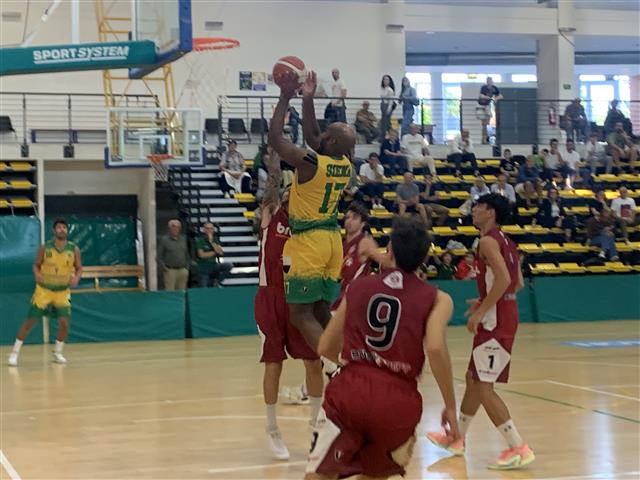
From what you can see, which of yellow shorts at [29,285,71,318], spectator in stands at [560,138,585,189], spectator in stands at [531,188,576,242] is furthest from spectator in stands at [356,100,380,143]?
yellow shorts at [29,285,71,318]

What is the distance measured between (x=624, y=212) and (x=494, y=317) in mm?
16820

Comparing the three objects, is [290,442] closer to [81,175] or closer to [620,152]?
[81,175]

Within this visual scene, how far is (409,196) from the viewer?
2150 cm

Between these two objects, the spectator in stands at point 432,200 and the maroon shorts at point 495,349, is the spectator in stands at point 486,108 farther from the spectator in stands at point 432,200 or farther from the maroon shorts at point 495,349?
the maroon shorts at point 495,349

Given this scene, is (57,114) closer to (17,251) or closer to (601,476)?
(17,251)

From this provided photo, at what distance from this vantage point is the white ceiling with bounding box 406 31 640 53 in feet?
96.6

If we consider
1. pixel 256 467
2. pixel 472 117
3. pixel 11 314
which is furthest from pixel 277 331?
pixel 472 117

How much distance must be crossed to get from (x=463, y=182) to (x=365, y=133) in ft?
9.04

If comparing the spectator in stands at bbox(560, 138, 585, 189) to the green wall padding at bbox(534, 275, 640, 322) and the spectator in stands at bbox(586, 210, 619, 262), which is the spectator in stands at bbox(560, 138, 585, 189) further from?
the green wall padding at bbox(534, 275, 640, 322)

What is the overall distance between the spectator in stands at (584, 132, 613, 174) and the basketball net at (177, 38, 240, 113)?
9.23 meters

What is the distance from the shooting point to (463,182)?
23.8 m

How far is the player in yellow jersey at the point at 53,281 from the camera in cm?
1415

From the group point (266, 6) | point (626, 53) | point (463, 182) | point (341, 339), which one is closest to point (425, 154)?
point (463, 182)

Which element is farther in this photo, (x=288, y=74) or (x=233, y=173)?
(x=233, y=173)
